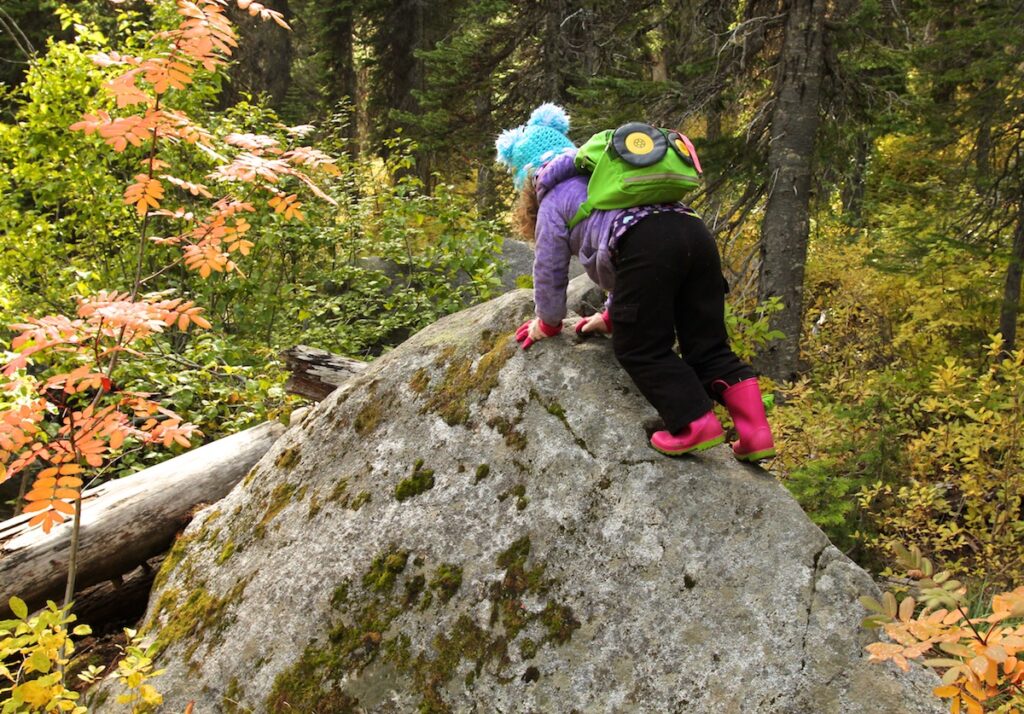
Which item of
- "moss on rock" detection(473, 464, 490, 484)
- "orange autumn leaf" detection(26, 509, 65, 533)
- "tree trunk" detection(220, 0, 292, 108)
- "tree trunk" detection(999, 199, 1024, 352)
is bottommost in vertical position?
"tree trunk" detection(999, 199, 1024, 352)

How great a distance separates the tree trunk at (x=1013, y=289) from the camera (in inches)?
274

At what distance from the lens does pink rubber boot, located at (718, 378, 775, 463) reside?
2.73 metres

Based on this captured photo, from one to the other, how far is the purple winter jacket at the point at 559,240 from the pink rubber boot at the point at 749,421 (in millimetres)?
644

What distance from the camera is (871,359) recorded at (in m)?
8.26

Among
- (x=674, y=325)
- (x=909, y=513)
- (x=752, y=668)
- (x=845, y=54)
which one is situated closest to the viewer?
(x=752, y=668)

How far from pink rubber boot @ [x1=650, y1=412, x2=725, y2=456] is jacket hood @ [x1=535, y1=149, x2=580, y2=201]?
118 centimetres

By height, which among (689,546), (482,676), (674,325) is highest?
(674,325)

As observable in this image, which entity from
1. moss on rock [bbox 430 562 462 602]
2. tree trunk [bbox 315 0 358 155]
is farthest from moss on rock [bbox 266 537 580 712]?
tree trunk [bbox 315 0 358 155]

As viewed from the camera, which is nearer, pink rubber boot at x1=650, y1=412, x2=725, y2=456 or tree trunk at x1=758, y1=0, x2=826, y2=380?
pink rubber boot at x1=650, y1=412, x2=725, y2=456

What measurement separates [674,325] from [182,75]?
2118 mm

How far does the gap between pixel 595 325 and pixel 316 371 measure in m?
2.50

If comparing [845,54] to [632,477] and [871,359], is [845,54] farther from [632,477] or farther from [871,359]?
[632,477]

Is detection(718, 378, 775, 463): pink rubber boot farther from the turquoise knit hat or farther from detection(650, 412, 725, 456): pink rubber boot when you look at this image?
the turquoise knit hat

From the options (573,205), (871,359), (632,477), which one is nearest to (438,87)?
(871,359)
